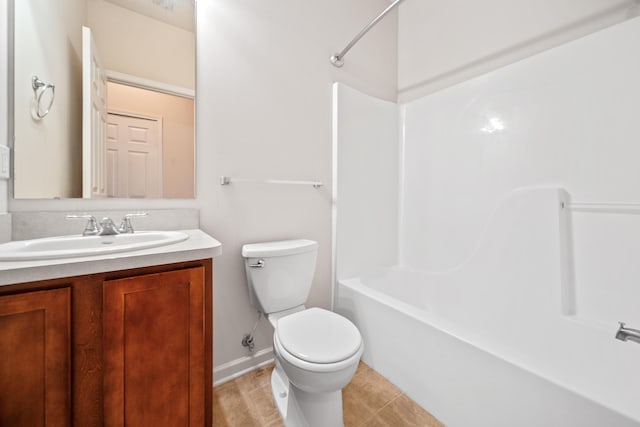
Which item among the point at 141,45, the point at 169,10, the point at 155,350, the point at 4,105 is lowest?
the point at 155,350

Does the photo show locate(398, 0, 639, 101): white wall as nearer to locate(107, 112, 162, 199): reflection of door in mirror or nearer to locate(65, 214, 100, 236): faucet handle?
locate(107, 112, 162, 199): reflection of door in mirror

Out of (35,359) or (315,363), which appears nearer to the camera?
(35,359)

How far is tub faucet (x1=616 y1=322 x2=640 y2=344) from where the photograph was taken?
1051 millimetres

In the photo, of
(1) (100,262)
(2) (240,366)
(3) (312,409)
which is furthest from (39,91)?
(3) (312,409)

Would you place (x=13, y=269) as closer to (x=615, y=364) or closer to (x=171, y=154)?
(x=171, y=154)

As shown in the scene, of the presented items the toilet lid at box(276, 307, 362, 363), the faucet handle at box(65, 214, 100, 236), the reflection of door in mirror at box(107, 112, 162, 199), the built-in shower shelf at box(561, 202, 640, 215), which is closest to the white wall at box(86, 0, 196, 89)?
the reflection of door in mirror at box(107, 112, 162, 199)

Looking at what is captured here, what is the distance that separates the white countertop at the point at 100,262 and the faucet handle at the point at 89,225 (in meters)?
0.40

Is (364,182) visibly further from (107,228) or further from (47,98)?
(47,98)

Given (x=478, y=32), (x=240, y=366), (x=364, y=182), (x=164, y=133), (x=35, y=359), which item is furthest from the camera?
(x=364, y=182)

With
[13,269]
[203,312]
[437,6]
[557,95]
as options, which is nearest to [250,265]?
[203,312]

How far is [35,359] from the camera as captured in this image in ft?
2.11

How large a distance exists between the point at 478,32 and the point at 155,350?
8.23ft

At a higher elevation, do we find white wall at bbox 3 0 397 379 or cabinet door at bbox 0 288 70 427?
white wall at bbox 3 0 397 379

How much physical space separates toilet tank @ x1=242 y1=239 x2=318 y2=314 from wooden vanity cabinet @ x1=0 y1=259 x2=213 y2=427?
0.44m
